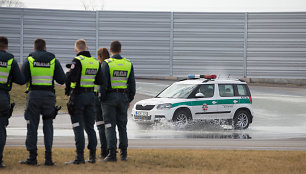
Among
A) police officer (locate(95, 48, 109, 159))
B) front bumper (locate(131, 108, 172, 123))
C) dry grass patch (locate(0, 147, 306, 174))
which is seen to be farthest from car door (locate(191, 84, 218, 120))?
police officer (locate(95, 48, 109, 159))

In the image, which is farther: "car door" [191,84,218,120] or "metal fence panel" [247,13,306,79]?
"metal fence panel" [247,13,306,79]

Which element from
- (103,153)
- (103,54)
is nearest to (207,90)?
(103,54)

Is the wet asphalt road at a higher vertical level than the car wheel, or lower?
lower

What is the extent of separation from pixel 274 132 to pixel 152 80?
687 inches

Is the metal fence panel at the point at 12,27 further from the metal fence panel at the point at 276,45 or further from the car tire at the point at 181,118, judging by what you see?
the car tire at the point at 181,118

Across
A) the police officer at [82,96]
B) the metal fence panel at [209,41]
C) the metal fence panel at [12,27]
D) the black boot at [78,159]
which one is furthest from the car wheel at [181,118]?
the metal fence panel at [12,27]

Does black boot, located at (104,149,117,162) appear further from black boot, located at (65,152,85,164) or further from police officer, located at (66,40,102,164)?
black boot, located at (65,152,85,164)

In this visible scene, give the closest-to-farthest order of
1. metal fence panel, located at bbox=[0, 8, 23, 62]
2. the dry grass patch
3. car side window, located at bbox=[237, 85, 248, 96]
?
the dry grass patch < car side window, located at bbox=[237, 85, 248, 96] < metal fence panel, located at bbox=[0, 8, 23, 62]

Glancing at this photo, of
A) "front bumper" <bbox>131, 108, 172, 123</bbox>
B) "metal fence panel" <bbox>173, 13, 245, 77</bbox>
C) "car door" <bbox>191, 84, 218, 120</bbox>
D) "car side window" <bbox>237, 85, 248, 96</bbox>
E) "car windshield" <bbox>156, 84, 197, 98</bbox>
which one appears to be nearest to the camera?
"front bumper" <bbox>131, 108, 172, 123</bbox>

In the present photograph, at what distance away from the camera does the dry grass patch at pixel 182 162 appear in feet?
31.6

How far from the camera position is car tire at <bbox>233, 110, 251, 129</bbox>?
19.1m

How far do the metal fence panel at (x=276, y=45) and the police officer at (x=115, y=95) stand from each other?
25796 mm

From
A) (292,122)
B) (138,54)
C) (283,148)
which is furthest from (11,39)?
(283,148)

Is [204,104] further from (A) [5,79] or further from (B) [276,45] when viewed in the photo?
(B) [276,45]
